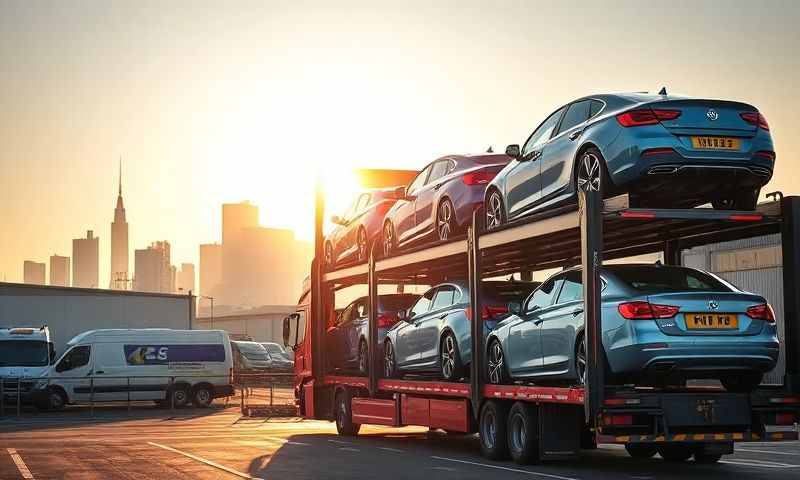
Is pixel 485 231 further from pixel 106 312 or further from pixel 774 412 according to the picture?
pixel 106 312

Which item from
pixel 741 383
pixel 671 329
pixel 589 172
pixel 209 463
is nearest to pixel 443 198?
pixel 589 172

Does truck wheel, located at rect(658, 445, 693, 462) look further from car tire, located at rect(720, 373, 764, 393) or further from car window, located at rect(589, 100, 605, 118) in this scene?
car window, located at rect(589, 100, 605, 118)

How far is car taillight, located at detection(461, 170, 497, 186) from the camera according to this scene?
1739cm

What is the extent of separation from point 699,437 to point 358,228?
33.2ft

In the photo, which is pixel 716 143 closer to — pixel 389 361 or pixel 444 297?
pixel 444 297

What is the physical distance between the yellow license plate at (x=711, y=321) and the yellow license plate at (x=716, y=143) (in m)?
1.66

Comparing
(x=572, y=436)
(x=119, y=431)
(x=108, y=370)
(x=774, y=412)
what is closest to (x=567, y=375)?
(x=572, y=436)

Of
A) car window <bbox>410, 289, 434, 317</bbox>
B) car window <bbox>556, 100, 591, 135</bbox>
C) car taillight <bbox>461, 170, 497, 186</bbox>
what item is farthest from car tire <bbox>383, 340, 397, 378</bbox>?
car window <bbox>556, 100, 591, 135</bbox>

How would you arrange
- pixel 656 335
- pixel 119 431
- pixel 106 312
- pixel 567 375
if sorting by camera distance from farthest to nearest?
pixel 106 312 < pixel 119 431 < pixel 567 375 < pixel 656 335

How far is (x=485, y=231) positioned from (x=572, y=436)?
2.71m

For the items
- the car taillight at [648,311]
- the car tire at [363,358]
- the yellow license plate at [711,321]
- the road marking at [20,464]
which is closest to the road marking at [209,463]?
the road marking at [20,464]

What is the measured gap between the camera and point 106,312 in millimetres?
52906

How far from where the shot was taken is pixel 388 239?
20.4 metres

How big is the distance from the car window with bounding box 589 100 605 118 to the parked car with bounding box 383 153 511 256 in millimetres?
3550
